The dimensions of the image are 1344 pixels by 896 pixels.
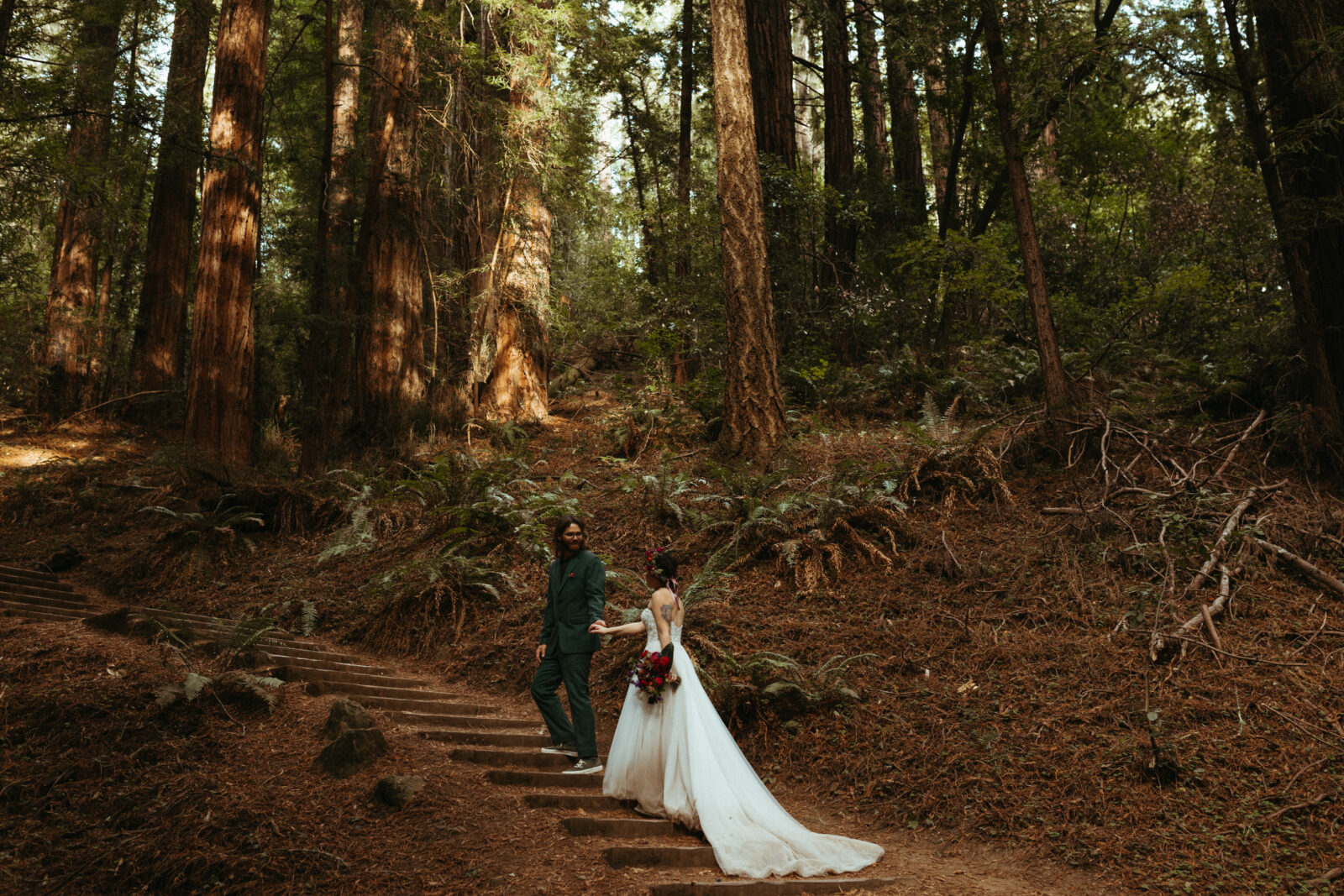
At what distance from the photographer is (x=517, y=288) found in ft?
52.0

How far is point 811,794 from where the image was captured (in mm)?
6457

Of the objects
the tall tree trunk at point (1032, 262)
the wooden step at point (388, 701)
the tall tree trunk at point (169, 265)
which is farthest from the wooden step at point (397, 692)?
the tall tree trunk at point (169, 265)

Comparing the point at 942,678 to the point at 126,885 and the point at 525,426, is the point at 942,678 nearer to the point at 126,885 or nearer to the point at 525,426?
the point at 126,885

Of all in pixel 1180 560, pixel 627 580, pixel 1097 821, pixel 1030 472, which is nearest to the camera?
pixel 1097 821

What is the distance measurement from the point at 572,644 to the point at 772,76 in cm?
1395

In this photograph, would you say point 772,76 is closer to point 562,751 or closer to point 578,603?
point 578,603

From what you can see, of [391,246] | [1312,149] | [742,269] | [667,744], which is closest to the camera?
[667,744]

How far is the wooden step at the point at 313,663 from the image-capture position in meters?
7.23

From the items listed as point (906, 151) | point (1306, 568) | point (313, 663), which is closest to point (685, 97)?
point (906, 151)

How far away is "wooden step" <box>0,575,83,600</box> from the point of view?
8945 millimetres

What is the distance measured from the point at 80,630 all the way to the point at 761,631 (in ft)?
20.1

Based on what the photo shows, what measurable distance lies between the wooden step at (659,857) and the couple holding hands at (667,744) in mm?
142

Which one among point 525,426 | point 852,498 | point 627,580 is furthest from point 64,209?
point 852,498

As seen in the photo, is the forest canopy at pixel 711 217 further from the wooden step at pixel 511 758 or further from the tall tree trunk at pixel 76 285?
the wooden step at pixel 511 758
